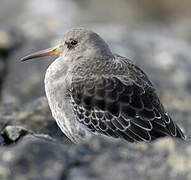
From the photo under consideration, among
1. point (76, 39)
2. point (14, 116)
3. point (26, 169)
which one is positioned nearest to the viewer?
point (26, 169)

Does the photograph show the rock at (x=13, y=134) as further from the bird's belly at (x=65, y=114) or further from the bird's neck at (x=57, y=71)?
the bird's neck at (x=57, y=71)

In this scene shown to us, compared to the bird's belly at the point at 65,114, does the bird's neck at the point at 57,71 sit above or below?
above

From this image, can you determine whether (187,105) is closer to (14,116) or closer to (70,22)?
(14,116)

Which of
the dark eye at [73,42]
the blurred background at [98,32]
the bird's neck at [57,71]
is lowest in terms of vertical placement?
the blurred background at [98,32]

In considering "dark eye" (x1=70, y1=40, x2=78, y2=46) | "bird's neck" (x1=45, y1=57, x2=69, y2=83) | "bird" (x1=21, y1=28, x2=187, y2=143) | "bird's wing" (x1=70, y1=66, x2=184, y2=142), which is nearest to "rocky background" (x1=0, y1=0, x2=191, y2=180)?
"bird" (x1=21, y1=28, x2=187, y2=143)

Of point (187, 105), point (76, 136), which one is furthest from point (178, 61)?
point (76, 136)

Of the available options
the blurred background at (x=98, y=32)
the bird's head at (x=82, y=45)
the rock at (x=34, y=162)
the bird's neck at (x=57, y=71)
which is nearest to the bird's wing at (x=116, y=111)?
the bird's neck at (x=57, y=71)
